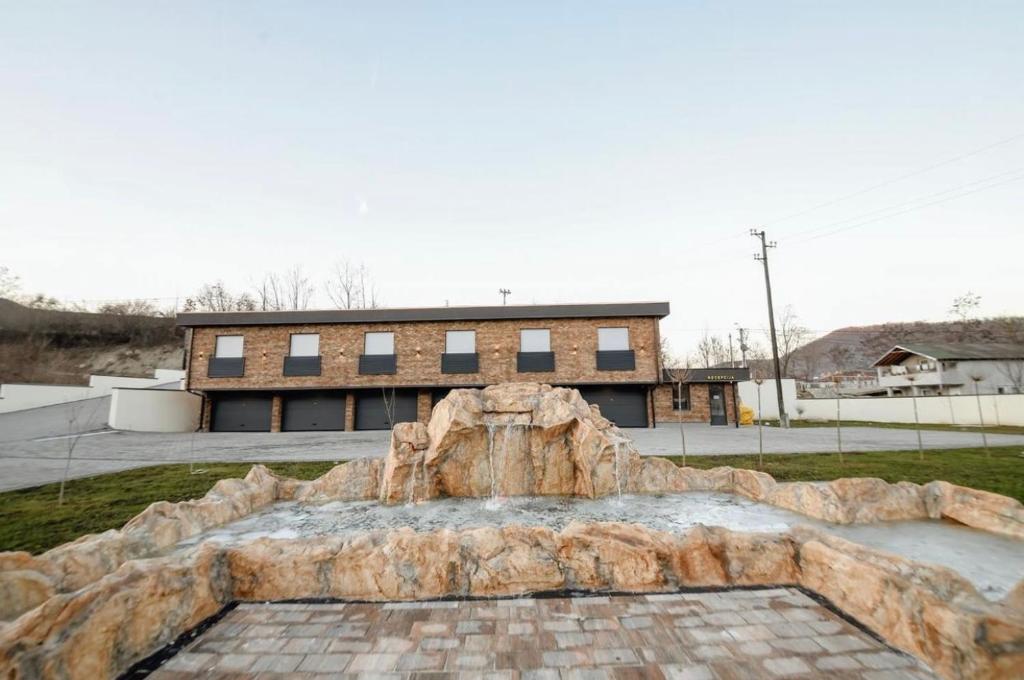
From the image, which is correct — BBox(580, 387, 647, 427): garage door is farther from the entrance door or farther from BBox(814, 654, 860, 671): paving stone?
BBox(814, 654, 860, 671): paving stone

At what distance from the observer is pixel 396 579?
328 cm

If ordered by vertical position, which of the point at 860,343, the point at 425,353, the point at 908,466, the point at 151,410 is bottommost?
the point at 908,466

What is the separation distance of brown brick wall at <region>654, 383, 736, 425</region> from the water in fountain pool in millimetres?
15671

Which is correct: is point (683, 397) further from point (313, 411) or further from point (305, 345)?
point (305, 345)

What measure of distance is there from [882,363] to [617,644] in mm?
47066

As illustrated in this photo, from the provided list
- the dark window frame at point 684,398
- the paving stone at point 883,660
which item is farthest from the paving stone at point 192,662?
the dark window frame at point 684,398

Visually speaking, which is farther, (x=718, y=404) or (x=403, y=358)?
(x=718, y=404)

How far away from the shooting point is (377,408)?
2019 centimetres

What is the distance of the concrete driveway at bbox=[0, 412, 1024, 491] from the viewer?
10.1 meters

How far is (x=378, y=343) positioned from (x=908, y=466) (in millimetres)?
19129

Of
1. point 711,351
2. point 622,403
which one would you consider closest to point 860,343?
point 711,351

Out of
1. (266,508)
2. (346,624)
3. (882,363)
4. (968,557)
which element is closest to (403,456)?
(266,508)

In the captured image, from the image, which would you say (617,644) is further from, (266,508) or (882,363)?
(882,363)

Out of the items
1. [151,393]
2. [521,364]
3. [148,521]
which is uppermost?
[521,364]
